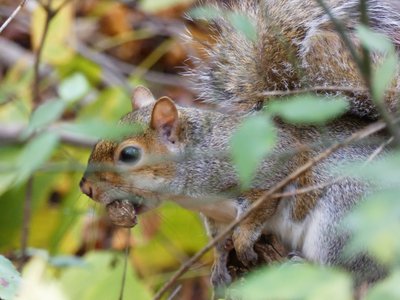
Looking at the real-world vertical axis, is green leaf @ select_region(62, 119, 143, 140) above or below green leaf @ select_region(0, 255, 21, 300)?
above

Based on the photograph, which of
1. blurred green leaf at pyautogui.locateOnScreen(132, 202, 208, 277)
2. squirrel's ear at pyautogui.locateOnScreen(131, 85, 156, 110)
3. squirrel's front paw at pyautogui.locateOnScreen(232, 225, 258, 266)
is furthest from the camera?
blurred green leaf at pyautogui.locateOnScreen(132, 202, 208, 277)

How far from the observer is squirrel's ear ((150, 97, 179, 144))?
1476 mm

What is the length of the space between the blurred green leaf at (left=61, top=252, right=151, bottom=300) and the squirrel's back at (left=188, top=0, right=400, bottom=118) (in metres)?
0.49

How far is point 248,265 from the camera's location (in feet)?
5.00

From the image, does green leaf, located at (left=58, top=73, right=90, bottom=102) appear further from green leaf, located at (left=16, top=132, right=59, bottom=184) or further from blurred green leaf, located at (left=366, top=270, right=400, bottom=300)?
blurred green leaf, located at (left=366, top=270, right=400, bottom=300)

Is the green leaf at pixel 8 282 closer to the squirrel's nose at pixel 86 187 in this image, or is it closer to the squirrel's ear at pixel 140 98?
the squirrel's nose at pixel 86 187

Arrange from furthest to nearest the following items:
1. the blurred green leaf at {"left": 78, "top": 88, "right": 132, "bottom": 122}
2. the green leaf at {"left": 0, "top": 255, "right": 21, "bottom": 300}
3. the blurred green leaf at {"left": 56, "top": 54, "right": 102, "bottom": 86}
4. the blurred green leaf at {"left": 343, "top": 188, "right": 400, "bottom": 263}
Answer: the blurred green leaf at {"left": 56, "top": 54, "right": 102, "bottom": 86}
the blurred green leaf at {"left": 78, "top": 88, "right": 132, "bottom": 122}
the green leaf at {"left": 0, "top": 255, "right": 21, "bottom": 300}
the blurred green leaf at {"left": 343, "top": 188, "right": 400, "bottom": 263}

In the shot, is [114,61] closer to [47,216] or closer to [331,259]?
[47,216]

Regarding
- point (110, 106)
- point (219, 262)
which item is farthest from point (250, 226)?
point (110, 106)

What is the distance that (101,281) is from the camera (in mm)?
1949

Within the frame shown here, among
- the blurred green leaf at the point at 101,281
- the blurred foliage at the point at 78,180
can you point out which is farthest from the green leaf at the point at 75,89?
the blurred green leaf at the point at 101,281

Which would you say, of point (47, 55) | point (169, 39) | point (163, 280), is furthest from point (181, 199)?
point (169, 39)

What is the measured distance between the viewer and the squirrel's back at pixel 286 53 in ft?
4.81

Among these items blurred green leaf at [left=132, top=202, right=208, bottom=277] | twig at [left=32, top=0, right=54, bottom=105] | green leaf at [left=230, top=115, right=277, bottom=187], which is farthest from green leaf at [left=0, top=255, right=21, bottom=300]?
blurred green leaf at [left=132, top=202, right=208, bottom=277]
